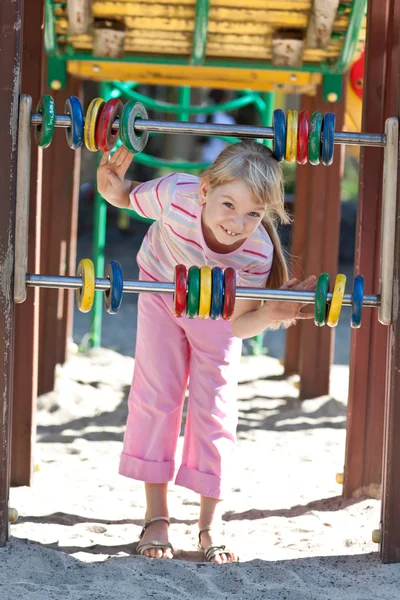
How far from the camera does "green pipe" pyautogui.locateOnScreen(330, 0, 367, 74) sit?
4109mm

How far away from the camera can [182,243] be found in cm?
294

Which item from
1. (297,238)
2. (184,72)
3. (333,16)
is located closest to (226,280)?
(333,16)

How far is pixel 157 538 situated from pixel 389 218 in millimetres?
1200

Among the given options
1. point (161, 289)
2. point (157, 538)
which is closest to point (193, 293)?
point (161, 289)

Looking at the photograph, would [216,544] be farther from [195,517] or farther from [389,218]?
[389,218]

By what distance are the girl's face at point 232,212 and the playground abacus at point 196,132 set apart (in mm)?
155

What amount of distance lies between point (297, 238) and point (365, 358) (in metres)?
2.03

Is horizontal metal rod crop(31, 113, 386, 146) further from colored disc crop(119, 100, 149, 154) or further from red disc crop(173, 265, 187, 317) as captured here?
red disc crop(173, 265, 187, 317)

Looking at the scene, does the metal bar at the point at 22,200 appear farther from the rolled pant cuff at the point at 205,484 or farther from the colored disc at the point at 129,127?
the rolled pant cuff at the point at 205,484

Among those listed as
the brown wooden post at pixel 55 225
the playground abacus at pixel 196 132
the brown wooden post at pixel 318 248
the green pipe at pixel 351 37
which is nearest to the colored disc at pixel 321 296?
the playground abacus at pixel 196 132

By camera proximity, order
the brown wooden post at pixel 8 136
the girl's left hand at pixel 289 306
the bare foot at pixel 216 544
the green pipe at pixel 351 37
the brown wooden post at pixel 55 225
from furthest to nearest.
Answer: the brown wooden post at pixel 55 225 → the green pipe at pixel 351 37 → the bare foot at pixel 216 544 → the girl's left hand at pixel 289 306 → the brown wooden post at pixel 8 136

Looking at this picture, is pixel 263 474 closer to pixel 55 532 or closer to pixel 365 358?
pixel 365 358

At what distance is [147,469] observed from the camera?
302 cm

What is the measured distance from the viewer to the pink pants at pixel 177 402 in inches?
119
